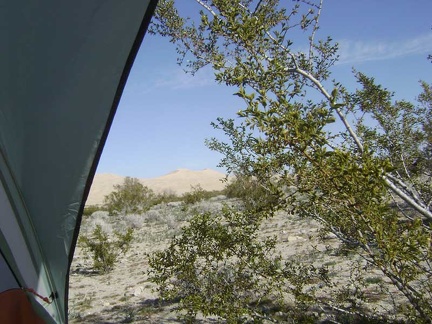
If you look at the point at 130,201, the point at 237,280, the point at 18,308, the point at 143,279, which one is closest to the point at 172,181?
the point at 130,201

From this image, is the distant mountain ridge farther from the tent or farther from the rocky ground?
the tent

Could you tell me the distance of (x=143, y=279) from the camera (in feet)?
26.5

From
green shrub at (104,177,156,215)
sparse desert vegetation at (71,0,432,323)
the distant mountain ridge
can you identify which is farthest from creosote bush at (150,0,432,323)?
the distant mountain ridge

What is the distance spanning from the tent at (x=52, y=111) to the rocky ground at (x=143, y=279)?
1393mm

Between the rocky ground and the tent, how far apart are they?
4.57 feet

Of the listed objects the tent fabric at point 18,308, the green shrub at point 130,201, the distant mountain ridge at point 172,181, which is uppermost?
the distant mountain ridge at point 172,181

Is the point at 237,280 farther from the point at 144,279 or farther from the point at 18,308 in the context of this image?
the point at 144,279

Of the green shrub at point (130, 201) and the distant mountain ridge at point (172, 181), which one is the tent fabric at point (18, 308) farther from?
the distant mountain ridge at point (172, 181)

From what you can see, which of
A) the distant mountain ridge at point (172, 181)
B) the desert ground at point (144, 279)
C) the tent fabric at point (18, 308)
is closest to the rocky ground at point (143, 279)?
the desert ground at point (144, 279)

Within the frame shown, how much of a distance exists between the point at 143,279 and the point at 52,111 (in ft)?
21.7

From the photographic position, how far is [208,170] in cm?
9994

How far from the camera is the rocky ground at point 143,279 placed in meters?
5.84

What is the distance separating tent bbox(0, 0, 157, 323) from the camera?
184 cm

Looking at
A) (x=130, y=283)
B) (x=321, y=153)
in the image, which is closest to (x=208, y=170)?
(x=130, y=283)
